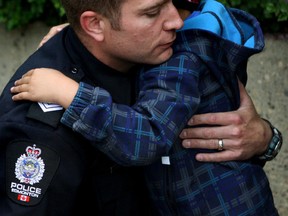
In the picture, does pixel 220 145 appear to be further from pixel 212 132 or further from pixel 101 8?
pixel 101 8

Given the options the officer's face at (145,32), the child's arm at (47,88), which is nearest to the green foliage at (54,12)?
the officer's face at (145,32)

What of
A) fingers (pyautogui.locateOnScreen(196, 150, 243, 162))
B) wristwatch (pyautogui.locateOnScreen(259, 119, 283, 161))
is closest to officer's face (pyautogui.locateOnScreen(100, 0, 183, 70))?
fingers (pyautogui.locateOnScreen(196, 150, 243, 162))

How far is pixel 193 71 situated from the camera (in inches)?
97.5

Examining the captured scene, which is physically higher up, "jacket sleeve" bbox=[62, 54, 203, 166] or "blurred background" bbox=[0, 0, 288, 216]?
"jacket sleeve" bbox=[62, 54, 203, 166]

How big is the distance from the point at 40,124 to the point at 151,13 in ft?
1.90

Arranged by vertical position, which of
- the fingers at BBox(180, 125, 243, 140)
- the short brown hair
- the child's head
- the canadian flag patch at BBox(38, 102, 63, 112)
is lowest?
the fingers at BBox(180, 125, 243, 140)

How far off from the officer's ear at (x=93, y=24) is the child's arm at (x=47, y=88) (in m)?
0.21

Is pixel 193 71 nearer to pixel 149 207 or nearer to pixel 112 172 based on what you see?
pixel 112 172

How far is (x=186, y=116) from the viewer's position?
2473mm

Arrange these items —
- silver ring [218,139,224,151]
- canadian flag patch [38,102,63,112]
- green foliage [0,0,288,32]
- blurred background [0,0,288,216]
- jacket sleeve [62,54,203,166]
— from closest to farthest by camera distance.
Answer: jacket sleeve [62,54,203,166]
canadian flag patch [38,102,63,112]
silver ring [218,139,224,151]
blurred background [0,0,288,216]
green foliage [0,0,288,32]

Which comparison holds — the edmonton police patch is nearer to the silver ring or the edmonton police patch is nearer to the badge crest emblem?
the badge crest emblem

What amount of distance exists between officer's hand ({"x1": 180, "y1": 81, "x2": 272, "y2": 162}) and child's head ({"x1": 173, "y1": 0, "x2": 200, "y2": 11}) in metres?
0.44

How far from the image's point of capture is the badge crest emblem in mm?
2342

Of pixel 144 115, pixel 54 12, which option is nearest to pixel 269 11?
pixel 54 12
